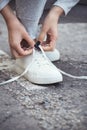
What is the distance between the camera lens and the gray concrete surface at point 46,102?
1131mm

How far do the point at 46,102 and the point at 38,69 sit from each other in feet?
0.68

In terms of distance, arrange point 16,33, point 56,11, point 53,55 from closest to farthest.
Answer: point 16,33
point 56,11
point 53,55

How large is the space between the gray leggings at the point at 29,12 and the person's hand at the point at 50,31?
0.05 m

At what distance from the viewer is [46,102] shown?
1283 mm

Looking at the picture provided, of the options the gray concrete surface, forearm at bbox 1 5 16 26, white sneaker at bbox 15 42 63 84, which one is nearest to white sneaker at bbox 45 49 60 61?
the gray concrete surface

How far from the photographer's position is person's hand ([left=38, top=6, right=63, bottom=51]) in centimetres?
146

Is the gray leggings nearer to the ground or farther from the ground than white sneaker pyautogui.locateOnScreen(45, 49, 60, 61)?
farther from the ground

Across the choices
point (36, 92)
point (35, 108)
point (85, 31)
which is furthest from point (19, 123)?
point (85, 31)

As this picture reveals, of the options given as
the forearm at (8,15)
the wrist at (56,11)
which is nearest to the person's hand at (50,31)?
the wrist at (56,11)

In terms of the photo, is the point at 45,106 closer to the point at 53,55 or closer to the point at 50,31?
the point at 50,31

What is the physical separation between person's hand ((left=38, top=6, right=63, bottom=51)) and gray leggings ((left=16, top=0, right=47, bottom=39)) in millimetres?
48

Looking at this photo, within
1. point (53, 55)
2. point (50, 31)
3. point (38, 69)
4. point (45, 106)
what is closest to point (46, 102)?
point (45, 106)

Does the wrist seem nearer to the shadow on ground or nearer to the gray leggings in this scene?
the gray leggings

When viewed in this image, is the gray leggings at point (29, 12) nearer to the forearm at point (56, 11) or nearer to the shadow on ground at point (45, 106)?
the forearm at point (56, 11)
